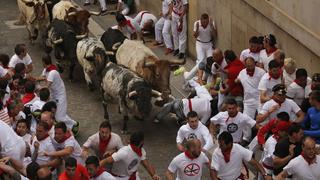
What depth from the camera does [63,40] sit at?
16.3m

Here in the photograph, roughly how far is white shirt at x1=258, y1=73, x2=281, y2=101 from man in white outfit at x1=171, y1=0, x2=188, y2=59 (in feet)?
18.4

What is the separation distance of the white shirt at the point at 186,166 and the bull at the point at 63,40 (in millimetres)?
6818

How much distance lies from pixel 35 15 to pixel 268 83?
806 centimetres

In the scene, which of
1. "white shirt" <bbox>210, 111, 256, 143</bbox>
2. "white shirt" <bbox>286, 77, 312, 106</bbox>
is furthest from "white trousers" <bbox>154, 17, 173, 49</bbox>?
"white shirt" <bbox>210, 111, 256, 143</bbox>

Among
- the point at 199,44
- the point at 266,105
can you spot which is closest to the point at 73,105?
the point at 199,44

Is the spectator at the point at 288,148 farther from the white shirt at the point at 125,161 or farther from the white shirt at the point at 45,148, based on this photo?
the white shirt at the point at 45,148

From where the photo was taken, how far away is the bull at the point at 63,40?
53.4ft

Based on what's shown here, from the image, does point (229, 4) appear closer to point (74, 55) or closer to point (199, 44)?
point (199, 44)

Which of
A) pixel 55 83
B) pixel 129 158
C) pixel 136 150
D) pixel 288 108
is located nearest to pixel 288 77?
pixel 288 108

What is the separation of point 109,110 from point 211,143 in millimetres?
4502

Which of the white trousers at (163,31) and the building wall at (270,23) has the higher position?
the building wall at (270,23)

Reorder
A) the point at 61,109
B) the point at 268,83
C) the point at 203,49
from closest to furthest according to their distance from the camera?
the point at 268,83 → the point at 61,109 → the point at 203,49

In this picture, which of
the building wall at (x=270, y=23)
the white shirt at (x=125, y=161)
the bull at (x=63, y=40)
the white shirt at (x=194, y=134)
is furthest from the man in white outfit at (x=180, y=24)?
the white shirt at (x=125, y=161)

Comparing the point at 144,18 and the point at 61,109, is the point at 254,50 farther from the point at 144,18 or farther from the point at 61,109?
the point at 144,18
